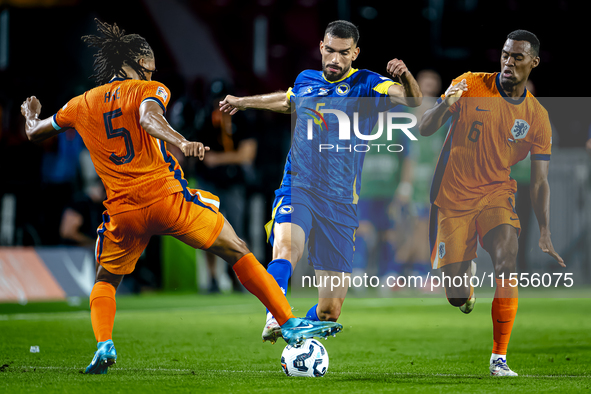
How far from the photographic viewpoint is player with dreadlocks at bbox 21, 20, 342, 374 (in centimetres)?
529

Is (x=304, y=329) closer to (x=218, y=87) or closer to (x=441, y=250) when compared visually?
(x=441, y=250)

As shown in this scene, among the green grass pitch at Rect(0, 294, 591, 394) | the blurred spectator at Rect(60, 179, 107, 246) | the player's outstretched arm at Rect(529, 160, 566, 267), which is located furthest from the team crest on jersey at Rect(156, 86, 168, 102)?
the blurred spectator at Rect(60, 179, 107, 246)

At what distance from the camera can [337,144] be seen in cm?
621

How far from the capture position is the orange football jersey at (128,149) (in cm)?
532

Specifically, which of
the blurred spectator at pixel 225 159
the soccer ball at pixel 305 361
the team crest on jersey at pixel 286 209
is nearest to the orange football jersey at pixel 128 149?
the team crest on jersey at pixel 286 209

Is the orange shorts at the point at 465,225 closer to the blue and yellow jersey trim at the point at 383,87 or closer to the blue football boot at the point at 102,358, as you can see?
the blue and yellow jersey trim at the point at 383,87

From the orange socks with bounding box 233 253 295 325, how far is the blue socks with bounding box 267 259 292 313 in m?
0.22

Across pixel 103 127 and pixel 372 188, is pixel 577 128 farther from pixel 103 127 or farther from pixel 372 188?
pixel 103 127

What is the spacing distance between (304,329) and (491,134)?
219 centimetres

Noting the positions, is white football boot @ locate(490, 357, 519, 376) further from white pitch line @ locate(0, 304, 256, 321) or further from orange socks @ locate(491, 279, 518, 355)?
white pitch line @ locate(0, 304, 256, 321)

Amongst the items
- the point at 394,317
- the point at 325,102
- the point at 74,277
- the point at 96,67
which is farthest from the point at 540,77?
the point at 96,67

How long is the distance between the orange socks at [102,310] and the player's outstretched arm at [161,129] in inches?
45.6

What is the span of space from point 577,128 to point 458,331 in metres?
7.93

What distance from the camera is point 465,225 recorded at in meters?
6.41
